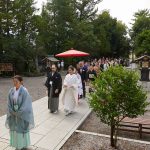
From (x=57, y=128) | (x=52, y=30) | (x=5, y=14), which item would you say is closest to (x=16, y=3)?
(x=5, y=14)

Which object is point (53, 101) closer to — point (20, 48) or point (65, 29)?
point (20, 48)

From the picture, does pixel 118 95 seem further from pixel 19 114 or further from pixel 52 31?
pixel 52 31

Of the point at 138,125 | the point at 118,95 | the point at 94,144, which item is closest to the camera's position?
the point at 118,95

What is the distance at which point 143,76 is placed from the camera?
61.5 feet

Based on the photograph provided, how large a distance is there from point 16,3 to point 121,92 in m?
21.6

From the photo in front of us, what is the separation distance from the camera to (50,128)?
7680 mm

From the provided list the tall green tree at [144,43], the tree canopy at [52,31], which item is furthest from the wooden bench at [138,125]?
the tall green tree at [144,43]

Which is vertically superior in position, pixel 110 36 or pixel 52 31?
pixel 110 36

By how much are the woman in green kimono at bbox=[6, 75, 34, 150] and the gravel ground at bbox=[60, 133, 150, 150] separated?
1063mm

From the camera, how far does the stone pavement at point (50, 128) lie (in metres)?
6.33

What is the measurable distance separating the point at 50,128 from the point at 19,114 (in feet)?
6.98

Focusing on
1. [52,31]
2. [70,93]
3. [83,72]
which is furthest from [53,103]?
[52,31]

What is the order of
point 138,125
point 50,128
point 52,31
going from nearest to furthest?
1. point 138,125
2. point 50,128
3. point 52,31

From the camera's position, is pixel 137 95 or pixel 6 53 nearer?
pixel 137 95
